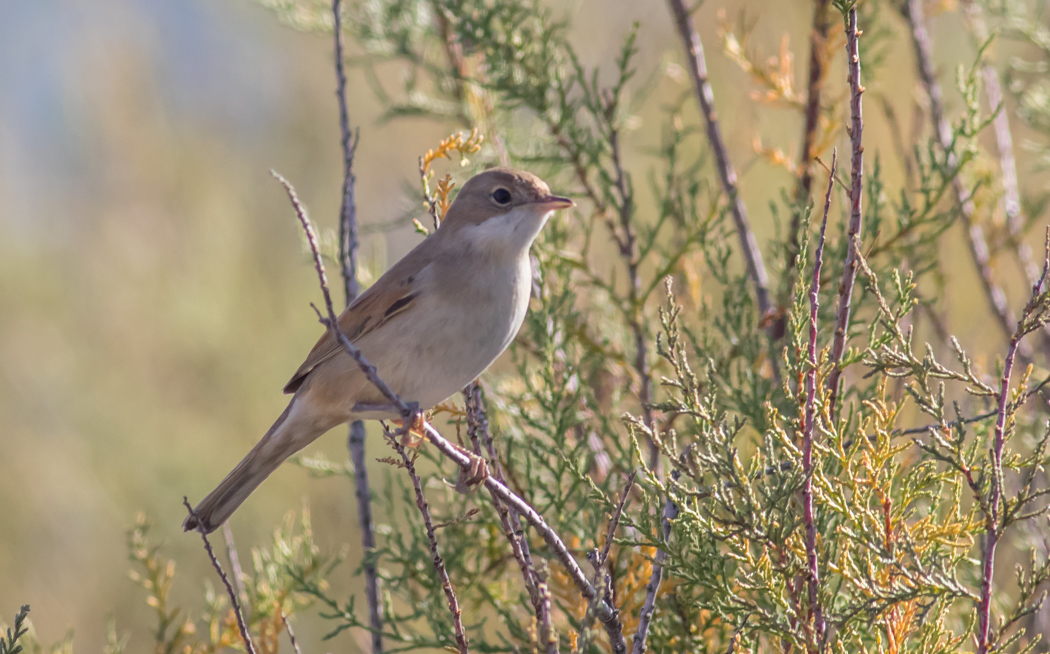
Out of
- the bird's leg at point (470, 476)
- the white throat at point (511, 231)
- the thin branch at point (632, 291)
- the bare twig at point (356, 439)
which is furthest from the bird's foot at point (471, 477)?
the thin branch at point (632, 291)

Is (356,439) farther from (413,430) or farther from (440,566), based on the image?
(440,566)

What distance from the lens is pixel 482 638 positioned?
119 inches

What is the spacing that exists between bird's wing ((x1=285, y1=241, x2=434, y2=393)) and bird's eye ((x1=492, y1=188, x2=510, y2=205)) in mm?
268

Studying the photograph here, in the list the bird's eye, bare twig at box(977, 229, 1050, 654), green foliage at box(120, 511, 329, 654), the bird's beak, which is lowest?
bare twig at box(977, 229, 1050, 654)

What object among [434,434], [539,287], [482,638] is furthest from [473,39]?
[482,638]

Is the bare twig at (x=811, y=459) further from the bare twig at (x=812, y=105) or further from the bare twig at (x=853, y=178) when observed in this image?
the bare twig at (x=812, y=105)

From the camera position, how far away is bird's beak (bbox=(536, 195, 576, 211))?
277cm

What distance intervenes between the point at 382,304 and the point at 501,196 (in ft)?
1.68

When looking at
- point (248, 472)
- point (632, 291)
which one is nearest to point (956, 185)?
point (632, 291)

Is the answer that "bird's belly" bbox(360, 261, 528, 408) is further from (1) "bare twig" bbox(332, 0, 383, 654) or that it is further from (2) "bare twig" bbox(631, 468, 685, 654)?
(2) "bare twig" bbox(631, 468, 685, 654)

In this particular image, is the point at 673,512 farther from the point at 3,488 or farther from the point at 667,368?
the point at 3,488

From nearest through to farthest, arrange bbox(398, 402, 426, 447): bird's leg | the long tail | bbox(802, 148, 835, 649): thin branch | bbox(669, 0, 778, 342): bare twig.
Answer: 1. bbox(802, 148, 835, 649): thin branch
2. bbox(398, 402, 426, 447): bird's leg
3. the long tail
4. bbox(669, 0, 778, 342): bare twig

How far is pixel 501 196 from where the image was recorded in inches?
118

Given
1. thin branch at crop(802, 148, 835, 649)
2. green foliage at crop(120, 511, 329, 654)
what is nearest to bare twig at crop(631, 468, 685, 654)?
thin branch at crop(802, 148, 835, 649)
